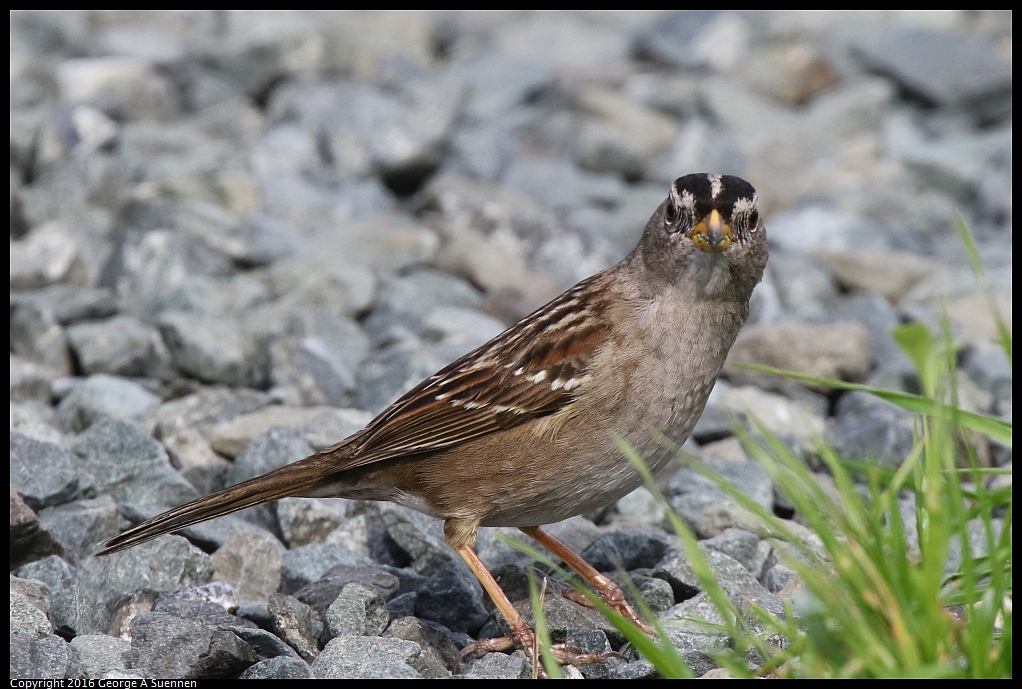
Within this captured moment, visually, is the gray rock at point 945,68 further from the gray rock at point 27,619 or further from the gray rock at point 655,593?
the gray rock at point 27,619

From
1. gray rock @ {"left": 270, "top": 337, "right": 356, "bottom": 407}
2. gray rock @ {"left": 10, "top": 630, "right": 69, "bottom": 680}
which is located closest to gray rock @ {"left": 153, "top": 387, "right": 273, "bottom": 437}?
gray rock @ {"left": 270, "top": 337, "right": 356, "bottom": 407}

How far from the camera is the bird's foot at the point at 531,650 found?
3.84m

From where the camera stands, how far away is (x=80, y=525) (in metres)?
4.52

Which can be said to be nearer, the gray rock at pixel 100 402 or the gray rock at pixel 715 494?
the gray rock at pixel 715 494

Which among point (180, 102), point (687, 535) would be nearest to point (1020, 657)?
point (687, 535)

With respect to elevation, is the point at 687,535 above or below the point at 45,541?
above

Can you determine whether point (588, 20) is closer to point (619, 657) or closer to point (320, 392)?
point (320, 392)

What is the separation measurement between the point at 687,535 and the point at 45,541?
9.04ft

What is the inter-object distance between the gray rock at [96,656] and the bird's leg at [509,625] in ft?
3.44

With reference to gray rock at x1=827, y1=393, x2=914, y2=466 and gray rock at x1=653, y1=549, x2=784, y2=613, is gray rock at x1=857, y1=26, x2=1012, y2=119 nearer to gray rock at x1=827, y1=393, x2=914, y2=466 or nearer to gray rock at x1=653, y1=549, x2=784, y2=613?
gray rock at x1=827, y1=393, x2=914, y2=466

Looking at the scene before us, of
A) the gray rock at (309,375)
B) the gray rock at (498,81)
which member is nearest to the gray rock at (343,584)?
the gray rock at (309,375)

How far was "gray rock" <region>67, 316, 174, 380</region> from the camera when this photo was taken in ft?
20.6

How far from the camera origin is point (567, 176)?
9.62 m

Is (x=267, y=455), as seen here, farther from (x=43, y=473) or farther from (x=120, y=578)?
(x=120, y=578)
